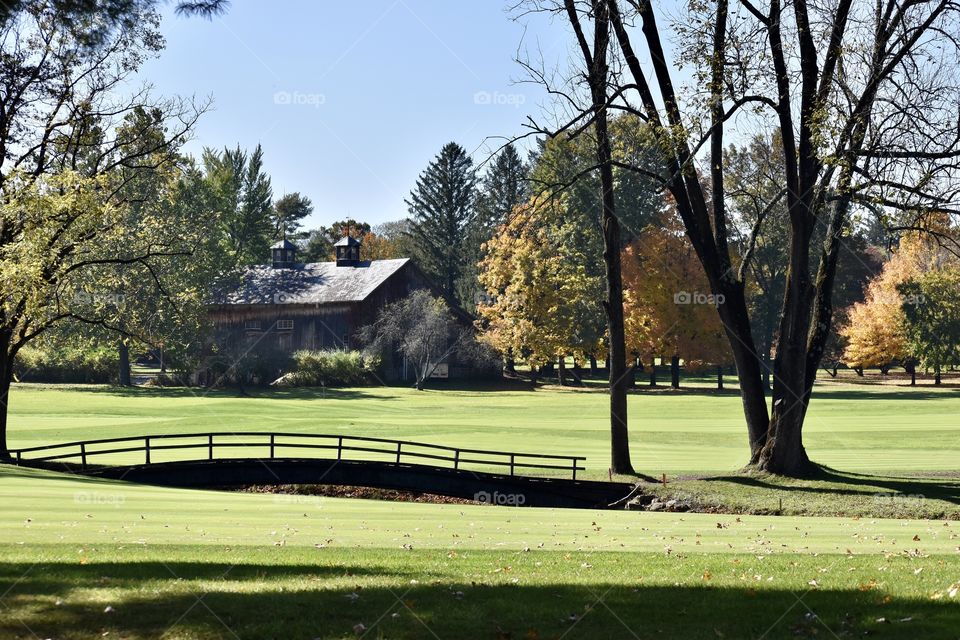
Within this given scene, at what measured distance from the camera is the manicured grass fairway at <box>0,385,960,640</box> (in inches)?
302

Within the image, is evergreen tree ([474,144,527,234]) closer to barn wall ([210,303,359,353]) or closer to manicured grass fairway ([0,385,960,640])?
barn wall ([210,303,359,353])

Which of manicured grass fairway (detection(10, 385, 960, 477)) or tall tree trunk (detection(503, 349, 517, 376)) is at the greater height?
tall tree trunk (detection(503, 349, 517, 376))

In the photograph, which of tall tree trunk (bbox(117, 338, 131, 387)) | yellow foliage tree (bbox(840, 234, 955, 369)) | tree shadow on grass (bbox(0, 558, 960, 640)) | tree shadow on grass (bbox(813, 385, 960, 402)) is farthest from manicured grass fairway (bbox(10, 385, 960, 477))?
tree shadow on grass (bbox(0, 558, 960, 640))

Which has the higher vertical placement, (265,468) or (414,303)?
(414,303)

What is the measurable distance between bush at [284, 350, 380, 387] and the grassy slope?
48.5 meters

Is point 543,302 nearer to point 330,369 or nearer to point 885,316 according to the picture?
point 330,369

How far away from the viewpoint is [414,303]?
6881 cm

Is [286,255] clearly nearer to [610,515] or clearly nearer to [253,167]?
[253,167]

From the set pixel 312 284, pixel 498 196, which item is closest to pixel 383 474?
pixel 312 284

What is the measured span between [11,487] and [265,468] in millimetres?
7359

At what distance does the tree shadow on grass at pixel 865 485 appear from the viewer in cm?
2081

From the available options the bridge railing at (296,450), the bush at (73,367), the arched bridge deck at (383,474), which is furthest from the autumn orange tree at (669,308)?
the bush at (73,367)

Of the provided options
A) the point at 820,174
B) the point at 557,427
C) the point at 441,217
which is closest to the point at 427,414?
the point at 557,427

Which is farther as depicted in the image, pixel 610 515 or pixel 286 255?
pixel 286 255
